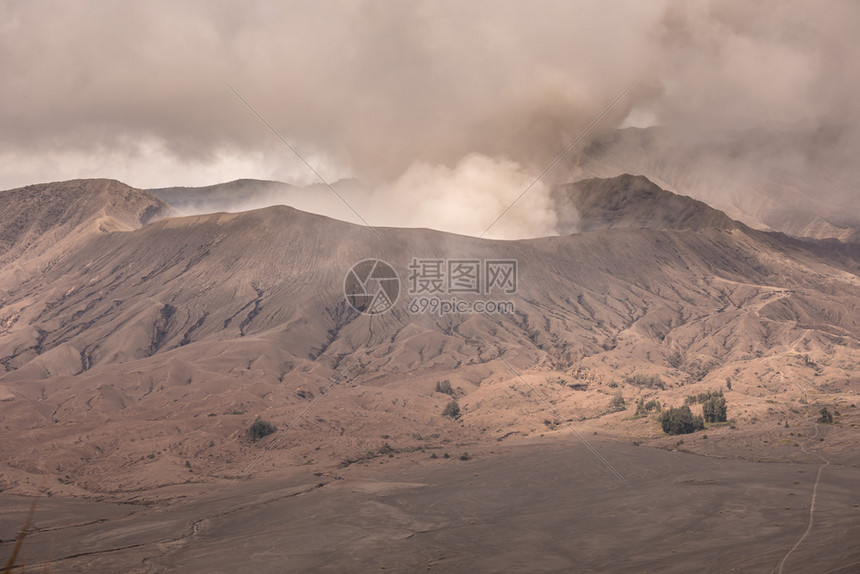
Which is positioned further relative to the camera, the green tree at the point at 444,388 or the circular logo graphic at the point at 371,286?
the circular logo graphic at the point at 371,286

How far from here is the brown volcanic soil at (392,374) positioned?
132 feet

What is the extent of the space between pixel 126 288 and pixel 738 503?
136841 millimetres

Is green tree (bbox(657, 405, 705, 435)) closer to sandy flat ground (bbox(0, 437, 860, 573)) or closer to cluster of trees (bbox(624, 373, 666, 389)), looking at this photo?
sandy flat ground (bbox(0, 437, 860, 573))

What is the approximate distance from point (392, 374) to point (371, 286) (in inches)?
1871

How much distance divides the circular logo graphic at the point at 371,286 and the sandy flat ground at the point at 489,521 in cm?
8395

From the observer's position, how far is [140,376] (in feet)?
310

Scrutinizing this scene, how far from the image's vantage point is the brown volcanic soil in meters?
40.2

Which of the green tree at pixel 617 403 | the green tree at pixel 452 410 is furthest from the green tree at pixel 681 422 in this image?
the green tree at pixel 452 410

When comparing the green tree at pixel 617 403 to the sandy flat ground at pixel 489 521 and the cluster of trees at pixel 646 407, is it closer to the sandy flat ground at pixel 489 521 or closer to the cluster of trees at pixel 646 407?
the cluster of trees at pixel 646 407

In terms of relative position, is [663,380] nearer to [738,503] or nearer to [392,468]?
[392,468]

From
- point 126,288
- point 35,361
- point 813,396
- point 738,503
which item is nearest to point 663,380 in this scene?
point 813,396

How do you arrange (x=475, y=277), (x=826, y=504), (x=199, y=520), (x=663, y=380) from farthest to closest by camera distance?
(x=475, y=277), (x=663, y=380), (x=199, y=520), (x=826, y=504)

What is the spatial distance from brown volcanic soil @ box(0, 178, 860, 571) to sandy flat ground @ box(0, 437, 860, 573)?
0.99ft

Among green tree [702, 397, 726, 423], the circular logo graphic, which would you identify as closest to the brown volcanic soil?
green tree [702, 397, 726, 423]
